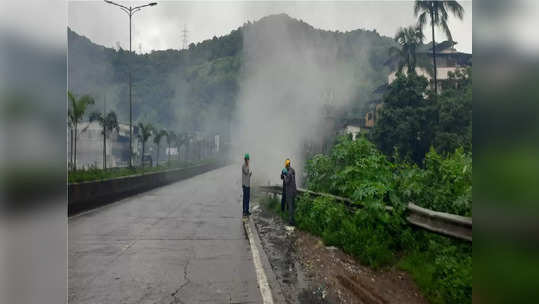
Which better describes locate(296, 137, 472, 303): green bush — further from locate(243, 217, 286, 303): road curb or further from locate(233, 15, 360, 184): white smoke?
locate(233, 15, 360, 184): white smoke

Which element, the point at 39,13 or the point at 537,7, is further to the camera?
the point at 39,13

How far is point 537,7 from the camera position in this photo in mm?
1148

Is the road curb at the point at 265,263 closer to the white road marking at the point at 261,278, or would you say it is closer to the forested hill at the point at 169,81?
the white road marking at the point at 261,278

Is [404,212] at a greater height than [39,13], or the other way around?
[39,13]

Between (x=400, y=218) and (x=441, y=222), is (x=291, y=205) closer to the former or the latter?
(x=400, y=218)

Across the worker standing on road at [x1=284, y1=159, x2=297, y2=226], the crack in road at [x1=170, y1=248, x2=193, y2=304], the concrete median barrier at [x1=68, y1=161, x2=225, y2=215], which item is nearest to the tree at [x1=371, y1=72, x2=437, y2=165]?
the concrete median barrier at [x1=68, y1=161, x2=225, y2=215]

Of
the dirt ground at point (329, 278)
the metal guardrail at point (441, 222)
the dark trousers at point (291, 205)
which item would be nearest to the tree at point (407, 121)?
the dark trousers at point (291, 205)

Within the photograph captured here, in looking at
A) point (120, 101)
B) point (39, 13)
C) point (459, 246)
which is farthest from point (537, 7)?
point (120, 101)

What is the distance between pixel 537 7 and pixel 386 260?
17.6 ft

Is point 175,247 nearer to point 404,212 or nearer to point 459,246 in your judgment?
point 404,212

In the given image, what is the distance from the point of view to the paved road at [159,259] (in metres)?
4.51

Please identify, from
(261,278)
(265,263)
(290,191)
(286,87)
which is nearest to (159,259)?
(265,263)

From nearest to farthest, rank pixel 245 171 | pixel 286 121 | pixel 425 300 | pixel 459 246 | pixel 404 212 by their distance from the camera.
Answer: pixel 425 300, pixel 459 246, pixel 404 212, pixel 245 171, pixel 286 121

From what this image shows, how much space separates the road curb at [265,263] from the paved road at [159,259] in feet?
0.61
